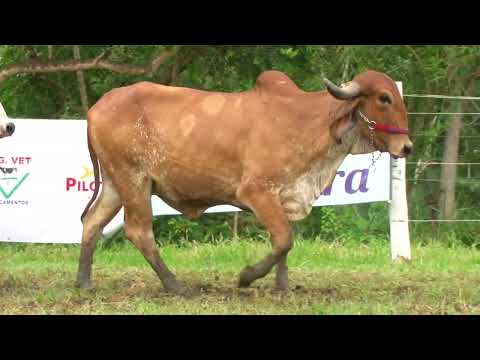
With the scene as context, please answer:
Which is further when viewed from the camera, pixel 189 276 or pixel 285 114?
pixel 189 276

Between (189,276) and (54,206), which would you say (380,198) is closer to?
(189,276)

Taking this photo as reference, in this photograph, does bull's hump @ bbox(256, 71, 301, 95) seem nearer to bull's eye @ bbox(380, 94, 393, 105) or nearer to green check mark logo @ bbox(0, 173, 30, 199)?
bull's eye @ bbox(380, 94, 393, 105)

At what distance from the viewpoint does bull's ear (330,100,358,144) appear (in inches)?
311

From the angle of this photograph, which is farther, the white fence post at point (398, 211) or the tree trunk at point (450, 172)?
the tree trunk at point (450, 172)

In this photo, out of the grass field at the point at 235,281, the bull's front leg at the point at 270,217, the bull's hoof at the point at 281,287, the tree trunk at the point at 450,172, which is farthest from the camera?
Result: the tree trunk at the point at 450,172

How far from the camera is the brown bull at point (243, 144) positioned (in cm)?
785

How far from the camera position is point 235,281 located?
28.7ft

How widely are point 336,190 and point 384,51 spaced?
412 centimetres

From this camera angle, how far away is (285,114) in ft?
26.3

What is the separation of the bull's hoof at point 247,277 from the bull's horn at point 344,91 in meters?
1.48

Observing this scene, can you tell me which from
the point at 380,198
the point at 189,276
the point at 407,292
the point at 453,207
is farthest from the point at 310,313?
the point at 453,207

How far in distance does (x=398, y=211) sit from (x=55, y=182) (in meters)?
3.47

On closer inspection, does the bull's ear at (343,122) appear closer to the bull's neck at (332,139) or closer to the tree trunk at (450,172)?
the bull's neck at (332,139)

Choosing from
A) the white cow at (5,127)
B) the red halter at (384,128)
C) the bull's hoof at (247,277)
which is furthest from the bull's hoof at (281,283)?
the white cow at (5,127)
